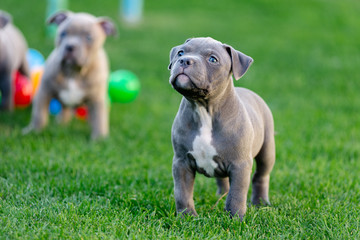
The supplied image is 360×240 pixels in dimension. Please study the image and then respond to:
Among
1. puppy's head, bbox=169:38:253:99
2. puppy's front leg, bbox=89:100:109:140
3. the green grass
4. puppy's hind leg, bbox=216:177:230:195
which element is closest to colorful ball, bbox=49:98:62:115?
the green grass

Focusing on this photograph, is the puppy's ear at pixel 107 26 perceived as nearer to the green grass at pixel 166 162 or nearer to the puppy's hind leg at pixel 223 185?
the green grass at pixel 166 162

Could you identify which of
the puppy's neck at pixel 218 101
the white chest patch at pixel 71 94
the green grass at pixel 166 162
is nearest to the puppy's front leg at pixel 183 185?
the green grass at pixel 166 162

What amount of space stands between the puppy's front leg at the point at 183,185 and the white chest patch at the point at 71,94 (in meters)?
2.66

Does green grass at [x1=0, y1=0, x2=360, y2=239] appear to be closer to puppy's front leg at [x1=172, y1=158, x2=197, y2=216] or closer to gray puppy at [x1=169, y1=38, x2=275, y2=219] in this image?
puppy's front leg at [x1=172, y1=158, x2=197, y2=216]

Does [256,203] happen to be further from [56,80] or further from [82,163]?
[56,80]

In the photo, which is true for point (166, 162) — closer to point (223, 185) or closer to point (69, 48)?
point (223, 185)

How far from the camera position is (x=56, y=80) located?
6086mm

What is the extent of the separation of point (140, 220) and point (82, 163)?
64.8 inches

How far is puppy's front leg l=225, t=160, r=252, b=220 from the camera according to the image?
376cm

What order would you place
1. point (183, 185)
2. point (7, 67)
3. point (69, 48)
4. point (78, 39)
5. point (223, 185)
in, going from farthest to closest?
1. point (7, 67)
2. point (78, 39)
3. point (69, 48)
4. point (223, 185)
5. point (183, 185)

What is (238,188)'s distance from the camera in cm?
378

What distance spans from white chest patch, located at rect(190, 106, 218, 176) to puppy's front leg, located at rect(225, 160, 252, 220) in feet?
0.55

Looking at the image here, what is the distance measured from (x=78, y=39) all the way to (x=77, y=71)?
1.38 ft

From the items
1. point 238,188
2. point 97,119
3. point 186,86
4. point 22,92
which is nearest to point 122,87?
point 97,119
